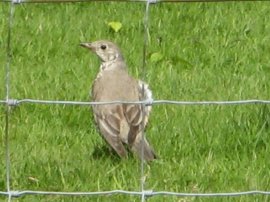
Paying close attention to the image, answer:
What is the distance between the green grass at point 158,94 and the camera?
6039 mm

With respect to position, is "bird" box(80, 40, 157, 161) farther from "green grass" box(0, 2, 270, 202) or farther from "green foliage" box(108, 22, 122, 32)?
"green foliage" box(108, 22, 122, 32)

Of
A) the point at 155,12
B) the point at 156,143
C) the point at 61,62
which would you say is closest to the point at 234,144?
the point at 156,143

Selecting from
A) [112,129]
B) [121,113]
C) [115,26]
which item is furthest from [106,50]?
[115,26]

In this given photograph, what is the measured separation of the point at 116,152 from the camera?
6.29 metres

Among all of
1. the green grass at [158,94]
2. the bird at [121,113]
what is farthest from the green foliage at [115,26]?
the bird at [121,113]

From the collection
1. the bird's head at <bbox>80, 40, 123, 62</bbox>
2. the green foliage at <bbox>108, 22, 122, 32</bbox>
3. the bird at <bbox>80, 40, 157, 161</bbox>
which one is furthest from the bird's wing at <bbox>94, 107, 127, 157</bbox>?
the green foliage at <bbox>108, 22, 122, 32</bbox>

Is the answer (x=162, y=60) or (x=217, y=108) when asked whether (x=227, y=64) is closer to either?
(x=162, y=60)

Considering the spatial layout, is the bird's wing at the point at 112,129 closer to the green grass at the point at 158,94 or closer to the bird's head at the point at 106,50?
the green grass at the point at 158,94

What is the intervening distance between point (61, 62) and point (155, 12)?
129cm

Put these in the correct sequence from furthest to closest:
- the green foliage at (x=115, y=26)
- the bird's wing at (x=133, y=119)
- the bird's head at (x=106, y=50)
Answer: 1. the green foliage at (x=115, y=26)
2. the bird's head at (x=106, y=50)
3. the bird's wing at (x=133, y=119)

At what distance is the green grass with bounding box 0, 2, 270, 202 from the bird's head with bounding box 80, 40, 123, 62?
28 cm

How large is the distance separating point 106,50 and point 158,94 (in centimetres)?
44

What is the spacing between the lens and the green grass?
604 centimetres

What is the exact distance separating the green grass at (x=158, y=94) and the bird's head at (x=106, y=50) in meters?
0.28
